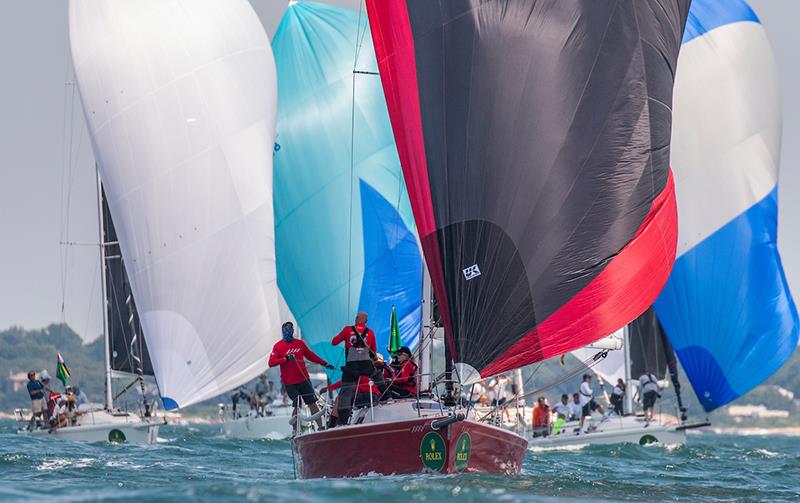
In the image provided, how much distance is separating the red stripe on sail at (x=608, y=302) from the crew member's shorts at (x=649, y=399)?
46.6 feet

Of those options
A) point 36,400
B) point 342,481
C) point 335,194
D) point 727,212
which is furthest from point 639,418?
point 342,481

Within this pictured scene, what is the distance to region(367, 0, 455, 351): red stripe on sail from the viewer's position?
51.9 feet

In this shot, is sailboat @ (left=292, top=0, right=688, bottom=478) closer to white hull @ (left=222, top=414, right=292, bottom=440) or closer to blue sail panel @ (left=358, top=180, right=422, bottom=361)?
blue sail panel @ (left=358, top=180, right=422, bottom=361)

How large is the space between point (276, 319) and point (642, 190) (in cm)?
967

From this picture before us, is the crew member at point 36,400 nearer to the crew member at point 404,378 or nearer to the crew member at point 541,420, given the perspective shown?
the crew member at point 541,420

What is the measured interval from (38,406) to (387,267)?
851cm

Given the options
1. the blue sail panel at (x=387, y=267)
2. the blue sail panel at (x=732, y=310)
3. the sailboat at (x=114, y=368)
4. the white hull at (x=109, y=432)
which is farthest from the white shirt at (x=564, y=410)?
the white hull at (x=109, y=432)

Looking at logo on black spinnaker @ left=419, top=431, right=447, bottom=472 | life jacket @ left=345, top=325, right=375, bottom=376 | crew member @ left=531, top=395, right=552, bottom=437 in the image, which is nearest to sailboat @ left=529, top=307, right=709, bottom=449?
crew member @ left=531, top=395, right=552, bottom=437

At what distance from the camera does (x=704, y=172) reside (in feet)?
91.7

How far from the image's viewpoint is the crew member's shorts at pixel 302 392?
1728 centimetres

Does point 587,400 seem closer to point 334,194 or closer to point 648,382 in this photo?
point 648,382

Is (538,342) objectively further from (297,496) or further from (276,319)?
(276,319)

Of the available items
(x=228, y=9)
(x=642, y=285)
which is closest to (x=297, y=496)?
(x=642, y=285)

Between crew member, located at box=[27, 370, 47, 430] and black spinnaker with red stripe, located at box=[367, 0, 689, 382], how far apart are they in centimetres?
1738
